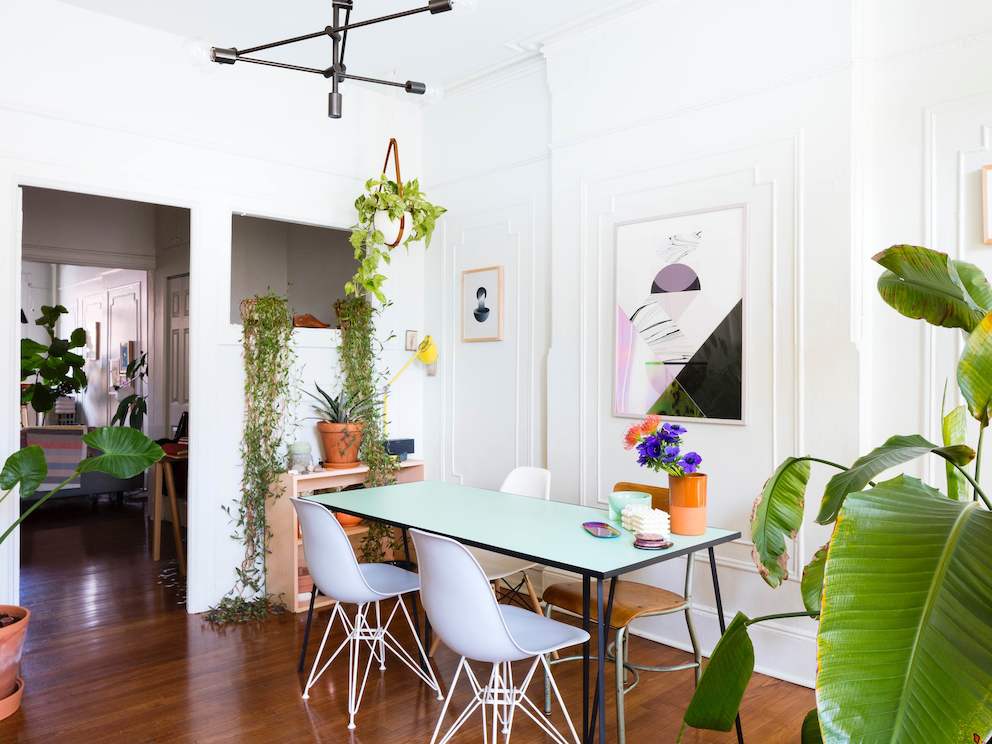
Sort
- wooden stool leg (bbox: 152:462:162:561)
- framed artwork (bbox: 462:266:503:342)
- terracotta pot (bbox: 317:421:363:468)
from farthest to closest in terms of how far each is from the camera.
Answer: wooden stool leg (bbox: 152:462:162:561) → framed artwork (bbox: 462:266:503:342) → terracotta pot (bbox: 317:421:363:468)

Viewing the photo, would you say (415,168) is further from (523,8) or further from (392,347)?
(523,8)

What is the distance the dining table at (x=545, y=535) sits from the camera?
2475 millimetres

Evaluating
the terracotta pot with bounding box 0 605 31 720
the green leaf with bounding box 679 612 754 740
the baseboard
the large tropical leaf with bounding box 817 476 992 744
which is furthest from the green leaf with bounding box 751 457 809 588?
the terracotta pot with bounding box 0 605 31 720

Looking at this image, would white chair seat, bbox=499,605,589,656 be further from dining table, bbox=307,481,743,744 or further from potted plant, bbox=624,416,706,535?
potted plant, bbox=624,416,706,535

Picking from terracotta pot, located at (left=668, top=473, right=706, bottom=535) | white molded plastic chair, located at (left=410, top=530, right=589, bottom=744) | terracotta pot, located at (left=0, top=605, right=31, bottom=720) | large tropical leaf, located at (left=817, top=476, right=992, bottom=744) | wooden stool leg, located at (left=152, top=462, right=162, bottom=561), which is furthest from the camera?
wooden stool leg, located at (left=152, top=462, right=162, bottom=561)

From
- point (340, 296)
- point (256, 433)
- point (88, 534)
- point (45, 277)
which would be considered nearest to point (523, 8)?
point (256, 433)

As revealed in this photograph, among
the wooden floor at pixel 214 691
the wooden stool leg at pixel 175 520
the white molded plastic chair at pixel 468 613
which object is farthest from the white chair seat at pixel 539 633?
the wooden stool leg at pixel 175 520

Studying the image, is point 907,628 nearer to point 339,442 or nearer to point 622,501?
point 622,501

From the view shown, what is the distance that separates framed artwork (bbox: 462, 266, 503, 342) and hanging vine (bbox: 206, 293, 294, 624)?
4.08ft

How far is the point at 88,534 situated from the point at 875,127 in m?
6.56

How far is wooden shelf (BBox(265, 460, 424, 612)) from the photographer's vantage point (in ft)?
14.8

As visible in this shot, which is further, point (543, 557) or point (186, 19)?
point (186, 19)

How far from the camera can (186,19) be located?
4.25m

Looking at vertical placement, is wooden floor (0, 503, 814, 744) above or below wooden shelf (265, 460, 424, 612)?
below
